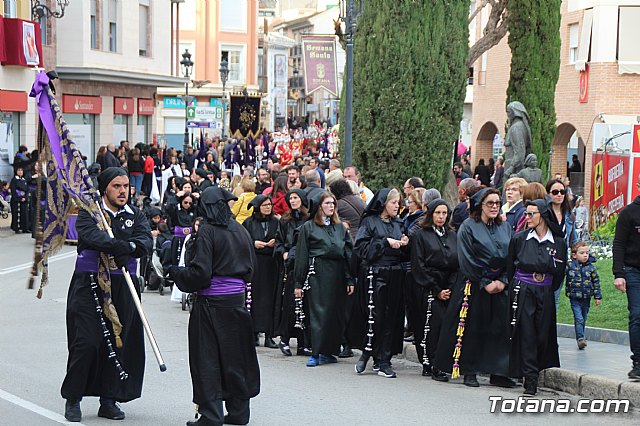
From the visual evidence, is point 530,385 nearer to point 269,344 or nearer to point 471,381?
point 471,381

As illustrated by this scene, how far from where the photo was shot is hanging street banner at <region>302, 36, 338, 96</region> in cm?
2214

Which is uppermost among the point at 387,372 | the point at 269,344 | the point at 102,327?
the point at 102,327

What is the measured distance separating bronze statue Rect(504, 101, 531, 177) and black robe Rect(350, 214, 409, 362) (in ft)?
21.7

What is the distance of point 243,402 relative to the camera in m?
9.18

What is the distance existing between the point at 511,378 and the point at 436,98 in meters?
10.6

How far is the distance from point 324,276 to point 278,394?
2.11m

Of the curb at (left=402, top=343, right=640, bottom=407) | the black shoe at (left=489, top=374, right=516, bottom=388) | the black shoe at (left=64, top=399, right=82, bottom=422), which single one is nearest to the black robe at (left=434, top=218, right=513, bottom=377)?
the black shoe at (left=489, top=374, right=516, bottom=388)

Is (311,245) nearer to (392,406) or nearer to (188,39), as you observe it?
(392,406)

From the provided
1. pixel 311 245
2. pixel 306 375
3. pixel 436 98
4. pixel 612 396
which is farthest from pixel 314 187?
pixel 436 98

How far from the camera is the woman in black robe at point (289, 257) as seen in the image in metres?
13.1

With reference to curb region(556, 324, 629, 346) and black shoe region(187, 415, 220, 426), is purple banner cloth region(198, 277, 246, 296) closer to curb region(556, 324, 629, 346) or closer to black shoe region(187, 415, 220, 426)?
black shoe region(187, 415, 220, 426)

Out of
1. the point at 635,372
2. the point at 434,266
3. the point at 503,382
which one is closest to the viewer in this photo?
the point at 635,372

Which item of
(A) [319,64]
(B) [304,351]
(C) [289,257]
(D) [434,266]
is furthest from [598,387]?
(A) [319,64]

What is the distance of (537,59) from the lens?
28250mm
